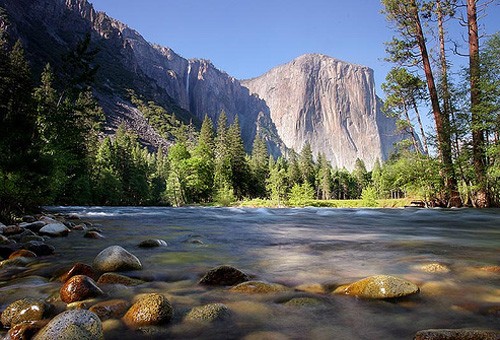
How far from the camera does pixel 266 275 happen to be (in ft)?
13.0

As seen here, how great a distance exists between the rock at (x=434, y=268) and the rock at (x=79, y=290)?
12.1 ft

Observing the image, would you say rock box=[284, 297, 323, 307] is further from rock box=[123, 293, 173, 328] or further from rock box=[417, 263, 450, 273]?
rock box=[417, 263, 450, 273]

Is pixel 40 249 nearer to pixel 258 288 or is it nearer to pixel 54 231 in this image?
pixel 54 231

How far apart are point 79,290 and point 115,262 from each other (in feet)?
3.88

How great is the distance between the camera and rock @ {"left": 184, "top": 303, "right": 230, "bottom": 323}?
260 cm

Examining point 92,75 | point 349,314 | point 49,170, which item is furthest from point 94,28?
point 349,314

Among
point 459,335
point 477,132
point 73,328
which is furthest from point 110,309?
point 477,132

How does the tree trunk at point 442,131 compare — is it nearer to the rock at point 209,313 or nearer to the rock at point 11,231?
the rock at point 209,313

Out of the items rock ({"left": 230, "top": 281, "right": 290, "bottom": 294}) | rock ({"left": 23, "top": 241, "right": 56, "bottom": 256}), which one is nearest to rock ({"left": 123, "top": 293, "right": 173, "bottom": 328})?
rock ({"left": 230, "top": 281, "right": 290, "bottom": 294})

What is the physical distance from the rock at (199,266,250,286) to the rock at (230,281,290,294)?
0.19 metres

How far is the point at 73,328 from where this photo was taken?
2041 mm

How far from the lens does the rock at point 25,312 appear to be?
255 centimetres

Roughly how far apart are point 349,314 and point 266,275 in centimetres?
147

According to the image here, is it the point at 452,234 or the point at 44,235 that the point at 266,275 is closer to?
the point at 452,234
